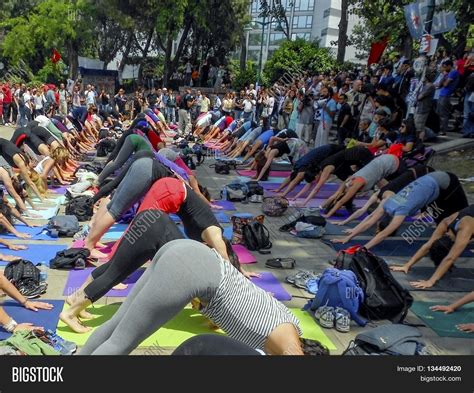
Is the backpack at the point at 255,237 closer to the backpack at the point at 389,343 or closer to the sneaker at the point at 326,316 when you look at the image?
the sneaker at the point at 326,316

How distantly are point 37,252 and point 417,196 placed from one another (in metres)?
4.75

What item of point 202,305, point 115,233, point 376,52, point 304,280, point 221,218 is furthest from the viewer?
point 376,52

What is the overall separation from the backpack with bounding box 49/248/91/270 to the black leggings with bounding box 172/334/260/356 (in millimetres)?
4172

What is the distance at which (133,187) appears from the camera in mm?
5621

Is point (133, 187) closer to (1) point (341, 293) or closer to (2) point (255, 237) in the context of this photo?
(2) point (255, 237)

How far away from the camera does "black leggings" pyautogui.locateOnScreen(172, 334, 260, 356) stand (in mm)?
2076

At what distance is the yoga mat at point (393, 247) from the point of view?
23.4ft

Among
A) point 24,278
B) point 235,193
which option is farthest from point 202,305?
point 235,193

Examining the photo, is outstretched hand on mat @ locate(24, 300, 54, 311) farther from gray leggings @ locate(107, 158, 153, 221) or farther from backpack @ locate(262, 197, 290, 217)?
backpack @ locate(262, 197, 290, 217)

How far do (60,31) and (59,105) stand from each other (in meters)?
18.8

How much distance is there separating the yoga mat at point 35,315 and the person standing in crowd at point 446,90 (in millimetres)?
10921

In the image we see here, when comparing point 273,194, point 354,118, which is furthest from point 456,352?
point 354,118

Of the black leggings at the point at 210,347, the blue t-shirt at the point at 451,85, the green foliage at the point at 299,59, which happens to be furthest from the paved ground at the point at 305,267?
the green foliage at the point at 299,59

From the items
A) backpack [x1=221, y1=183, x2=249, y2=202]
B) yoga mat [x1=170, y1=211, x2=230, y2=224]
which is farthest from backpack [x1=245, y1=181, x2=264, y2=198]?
yoga mat [x1=170, y1=211, x2=230, y2=224]
